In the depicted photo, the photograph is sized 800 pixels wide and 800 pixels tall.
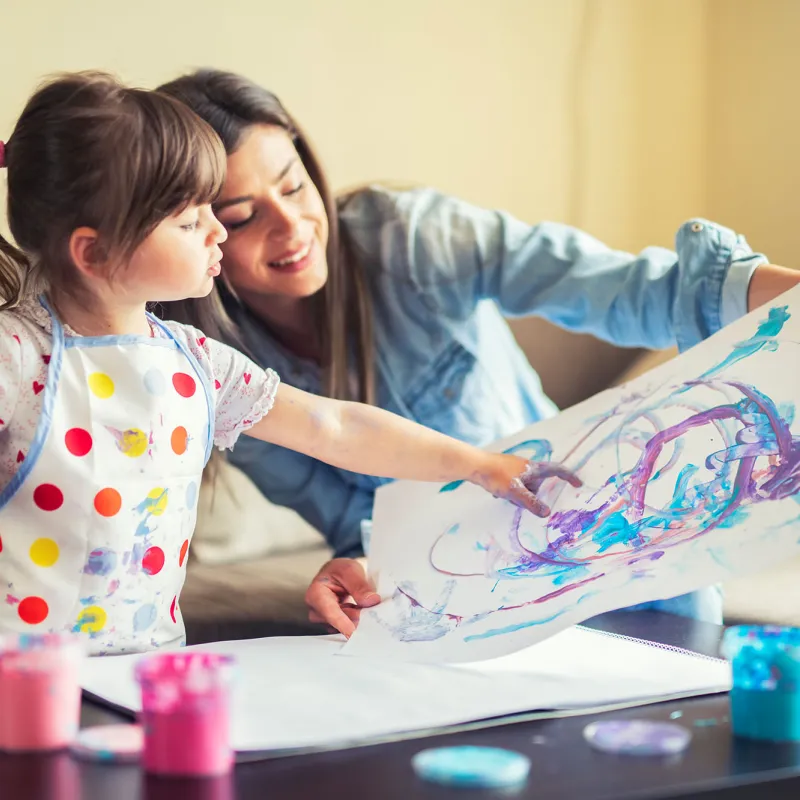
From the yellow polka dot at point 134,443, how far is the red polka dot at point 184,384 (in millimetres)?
45

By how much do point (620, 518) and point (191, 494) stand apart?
31 cm

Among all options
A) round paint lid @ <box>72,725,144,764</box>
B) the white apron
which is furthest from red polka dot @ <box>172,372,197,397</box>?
round paint lid @ <box>72,725,144,764</box>

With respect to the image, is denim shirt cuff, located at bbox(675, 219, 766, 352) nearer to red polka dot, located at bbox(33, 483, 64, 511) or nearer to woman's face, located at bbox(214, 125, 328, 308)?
woman's face, located at bbox(214, 125, 328, 308)

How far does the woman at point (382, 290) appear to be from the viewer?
1.09m

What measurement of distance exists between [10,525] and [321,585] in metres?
0.26

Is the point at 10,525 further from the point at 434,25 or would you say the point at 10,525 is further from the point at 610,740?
the point at 434,25

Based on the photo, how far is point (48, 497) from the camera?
0.75m

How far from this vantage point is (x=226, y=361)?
854mm

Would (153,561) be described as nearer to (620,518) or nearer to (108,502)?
(108,502)

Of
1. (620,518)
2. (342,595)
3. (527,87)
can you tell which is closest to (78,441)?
(342,595)

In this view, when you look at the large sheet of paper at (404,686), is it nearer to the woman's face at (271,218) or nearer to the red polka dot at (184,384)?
the red polka dot at (184,384)

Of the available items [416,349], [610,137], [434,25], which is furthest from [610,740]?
[610,137]

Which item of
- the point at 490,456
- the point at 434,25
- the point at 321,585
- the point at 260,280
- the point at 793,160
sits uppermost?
the point at 434,25

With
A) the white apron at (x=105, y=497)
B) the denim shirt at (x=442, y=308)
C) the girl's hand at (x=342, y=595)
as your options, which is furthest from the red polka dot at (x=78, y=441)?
the denim shirt at (x=442, y=308)
